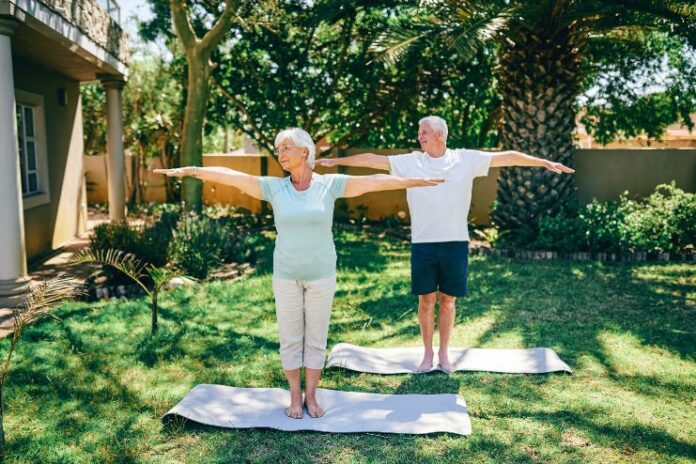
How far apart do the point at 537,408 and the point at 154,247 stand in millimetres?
5140

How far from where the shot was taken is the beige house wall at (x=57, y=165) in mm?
9742

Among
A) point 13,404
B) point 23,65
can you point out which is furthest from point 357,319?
point 23,65

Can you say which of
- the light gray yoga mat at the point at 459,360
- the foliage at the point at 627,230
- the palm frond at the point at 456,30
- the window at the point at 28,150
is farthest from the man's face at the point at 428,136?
the window at the point at 28,150

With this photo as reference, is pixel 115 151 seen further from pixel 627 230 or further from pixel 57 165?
pixel 627 230

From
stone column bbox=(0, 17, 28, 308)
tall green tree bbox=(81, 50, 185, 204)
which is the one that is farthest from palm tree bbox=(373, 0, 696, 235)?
tall green tree bbox=(81, 50, 185, 204)

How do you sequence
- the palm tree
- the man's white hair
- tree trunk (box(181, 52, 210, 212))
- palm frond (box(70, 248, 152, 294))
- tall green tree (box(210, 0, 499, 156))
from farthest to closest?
1. tall green tree (box(210, 0, 499, 156))
2. tree trunk (box(181, 52, 210, 212))
3. the palm tree
4. palm frond (box(70, 248, 152, 294))
5. the man's white hair

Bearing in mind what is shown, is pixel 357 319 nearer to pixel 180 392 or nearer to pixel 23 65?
pixel 180 392

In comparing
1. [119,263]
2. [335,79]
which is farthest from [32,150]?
[335,79]

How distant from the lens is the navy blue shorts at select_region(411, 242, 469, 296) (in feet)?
16.2

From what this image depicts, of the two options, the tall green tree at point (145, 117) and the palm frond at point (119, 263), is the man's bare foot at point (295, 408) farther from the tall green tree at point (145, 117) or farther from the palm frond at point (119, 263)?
the tall green tree at point (145, 117)

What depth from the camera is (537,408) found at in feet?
14.7

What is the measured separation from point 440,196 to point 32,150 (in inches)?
306

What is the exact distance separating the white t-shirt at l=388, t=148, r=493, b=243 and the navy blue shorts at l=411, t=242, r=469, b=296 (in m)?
0.08

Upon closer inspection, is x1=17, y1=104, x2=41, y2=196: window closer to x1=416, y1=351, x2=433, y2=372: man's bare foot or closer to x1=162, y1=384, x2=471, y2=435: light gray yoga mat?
x1=162, y1=384, x2=471, y2=435: light gray yoga mat
